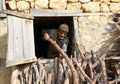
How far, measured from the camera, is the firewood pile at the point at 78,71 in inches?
250

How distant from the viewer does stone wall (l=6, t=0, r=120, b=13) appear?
24.1 feet

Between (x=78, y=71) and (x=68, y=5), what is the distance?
1.68 metres

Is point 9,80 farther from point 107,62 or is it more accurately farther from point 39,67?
point 107,62

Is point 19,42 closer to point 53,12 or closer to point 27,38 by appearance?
point 27,38

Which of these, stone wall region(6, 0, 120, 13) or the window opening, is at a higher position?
stone wall region(6, 0, 120, 13)

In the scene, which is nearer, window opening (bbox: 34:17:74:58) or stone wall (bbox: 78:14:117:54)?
stone wall (bbox: 78:14:117:54)

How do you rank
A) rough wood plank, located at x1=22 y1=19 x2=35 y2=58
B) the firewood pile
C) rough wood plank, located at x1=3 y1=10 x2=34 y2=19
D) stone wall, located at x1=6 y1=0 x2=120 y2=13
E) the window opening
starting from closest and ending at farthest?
1. the firewood pile
2. rough wood plank, located at x1=3 y1=10 x2=34 y2=19
3. rough wood plank, located at x1=22 y1=19 x2=35 y2=58
4. stone wall, located at x1=6 y1=0 x2=120 y2=13
5. the window opening

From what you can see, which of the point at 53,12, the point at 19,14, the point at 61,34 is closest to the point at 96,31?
the point at 61,34

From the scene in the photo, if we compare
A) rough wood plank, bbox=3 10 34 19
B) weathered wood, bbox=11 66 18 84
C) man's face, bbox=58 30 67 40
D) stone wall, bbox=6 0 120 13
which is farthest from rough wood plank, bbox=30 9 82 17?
weathered wood, bbox=11 66 18 84

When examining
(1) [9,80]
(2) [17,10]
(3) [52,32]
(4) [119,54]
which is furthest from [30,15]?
(4) [119,54]

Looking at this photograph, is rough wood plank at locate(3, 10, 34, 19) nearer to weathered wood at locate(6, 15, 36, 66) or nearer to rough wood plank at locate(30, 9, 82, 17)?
weathered wood at locate(6, 15, 36, 66)

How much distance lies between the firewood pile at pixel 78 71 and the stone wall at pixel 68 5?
3.01 feet

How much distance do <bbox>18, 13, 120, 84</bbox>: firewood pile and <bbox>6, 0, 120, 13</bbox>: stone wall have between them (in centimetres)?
92

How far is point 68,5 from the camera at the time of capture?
766 centimetres
